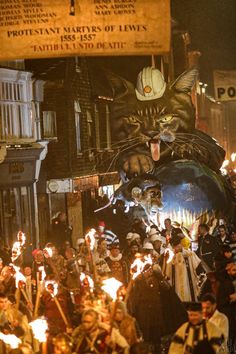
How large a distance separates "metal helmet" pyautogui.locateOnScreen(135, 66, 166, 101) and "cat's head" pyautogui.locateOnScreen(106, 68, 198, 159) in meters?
0.09

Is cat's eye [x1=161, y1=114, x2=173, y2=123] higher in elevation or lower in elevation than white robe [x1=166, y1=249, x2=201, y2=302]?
higher

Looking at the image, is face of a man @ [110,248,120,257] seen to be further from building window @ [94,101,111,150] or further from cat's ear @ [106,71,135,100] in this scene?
cat's ear @ [106,71,135,100]

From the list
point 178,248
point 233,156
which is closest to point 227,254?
point 178,248

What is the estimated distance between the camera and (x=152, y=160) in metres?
20.5

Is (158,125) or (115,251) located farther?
(158,125)

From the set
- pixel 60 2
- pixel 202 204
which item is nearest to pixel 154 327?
pixel 60 2

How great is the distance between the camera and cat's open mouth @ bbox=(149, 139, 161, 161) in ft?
67.0

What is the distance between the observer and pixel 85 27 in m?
11.1

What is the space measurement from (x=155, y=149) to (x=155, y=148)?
0.10ft

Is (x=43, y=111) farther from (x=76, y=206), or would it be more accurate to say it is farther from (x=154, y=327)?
(x=154, y=327)

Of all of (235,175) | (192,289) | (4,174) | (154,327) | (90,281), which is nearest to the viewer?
(90,281)

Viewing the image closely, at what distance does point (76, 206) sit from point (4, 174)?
210cm

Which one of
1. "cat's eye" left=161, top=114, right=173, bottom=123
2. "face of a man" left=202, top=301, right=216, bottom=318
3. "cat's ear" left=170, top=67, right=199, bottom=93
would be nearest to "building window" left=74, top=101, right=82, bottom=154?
"cat's eye" left=161, top=114, right=173, bottom=123

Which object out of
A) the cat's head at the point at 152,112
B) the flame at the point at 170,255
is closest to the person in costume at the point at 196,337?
the flame at the point at 170,255
